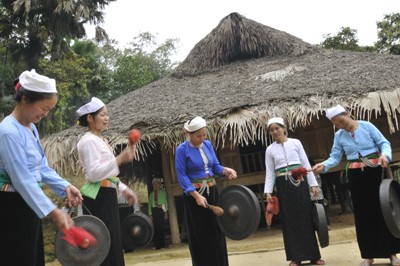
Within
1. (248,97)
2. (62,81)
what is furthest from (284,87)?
(62,81)

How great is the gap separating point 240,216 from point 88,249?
1.61 meters

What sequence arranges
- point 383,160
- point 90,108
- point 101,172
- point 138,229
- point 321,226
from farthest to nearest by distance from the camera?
point 138,229, point 321,226, point 383,160, point 90,108, point 101,172

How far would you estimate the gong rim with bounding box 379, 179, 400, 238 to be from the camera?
382 cm

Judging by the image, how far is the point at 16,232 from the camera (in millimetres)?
2367

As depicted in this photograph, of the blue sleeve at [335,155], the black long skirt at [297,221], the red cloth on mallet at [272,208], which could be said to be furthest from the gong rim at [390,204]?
→ the red cloth on mallet at [272,208]

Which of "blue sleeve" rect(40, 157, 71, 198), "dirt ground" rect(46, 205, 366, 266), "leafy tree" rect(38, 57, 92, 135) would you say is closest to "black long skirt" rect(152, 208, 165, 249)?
"dirt ground" rect(46, 205, 366, 266)

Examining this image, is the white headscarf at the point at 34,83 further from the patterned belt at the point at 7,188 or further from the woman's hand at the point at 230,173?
the woman's hand at the point at 230,173

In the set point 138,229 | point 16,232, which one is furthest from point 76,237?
point 138,229

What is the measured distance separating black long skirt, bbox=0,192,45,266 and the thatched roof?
19.4 feet

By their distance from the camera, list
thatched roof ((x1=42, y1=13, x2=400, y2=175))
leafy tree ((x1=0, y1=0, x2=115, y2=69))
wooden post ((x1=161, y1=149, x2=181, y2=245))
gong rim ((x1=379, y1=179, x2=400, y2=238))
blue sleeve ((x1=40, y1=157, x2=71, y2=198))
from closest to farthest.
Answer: blue sleeve ((x1=40, y1=157, x2=71, y2=198)), gong rim ((x1=379, y1=179, x2=400, y2=238)), thatched roof ((x1=42, y1=13, x2=400, y2=175)), wooden post ((x1=161, y1=149, x2=181, y2=245)), leafy tree ((x1=0, y1=0, x2=115, y2=69))

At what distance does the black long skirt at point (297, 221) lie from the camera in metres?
4.91

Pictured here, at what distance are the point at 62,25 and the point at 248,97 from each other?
1034 centimetres

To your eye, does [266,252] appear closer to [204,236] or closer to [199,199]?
[204,236]

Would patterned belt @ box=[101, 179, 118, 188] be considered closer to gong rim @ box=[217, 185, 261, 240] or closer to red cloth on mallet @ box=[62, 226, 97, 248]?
red cloth on mallet @ box=[62, 226, 97, 248]
